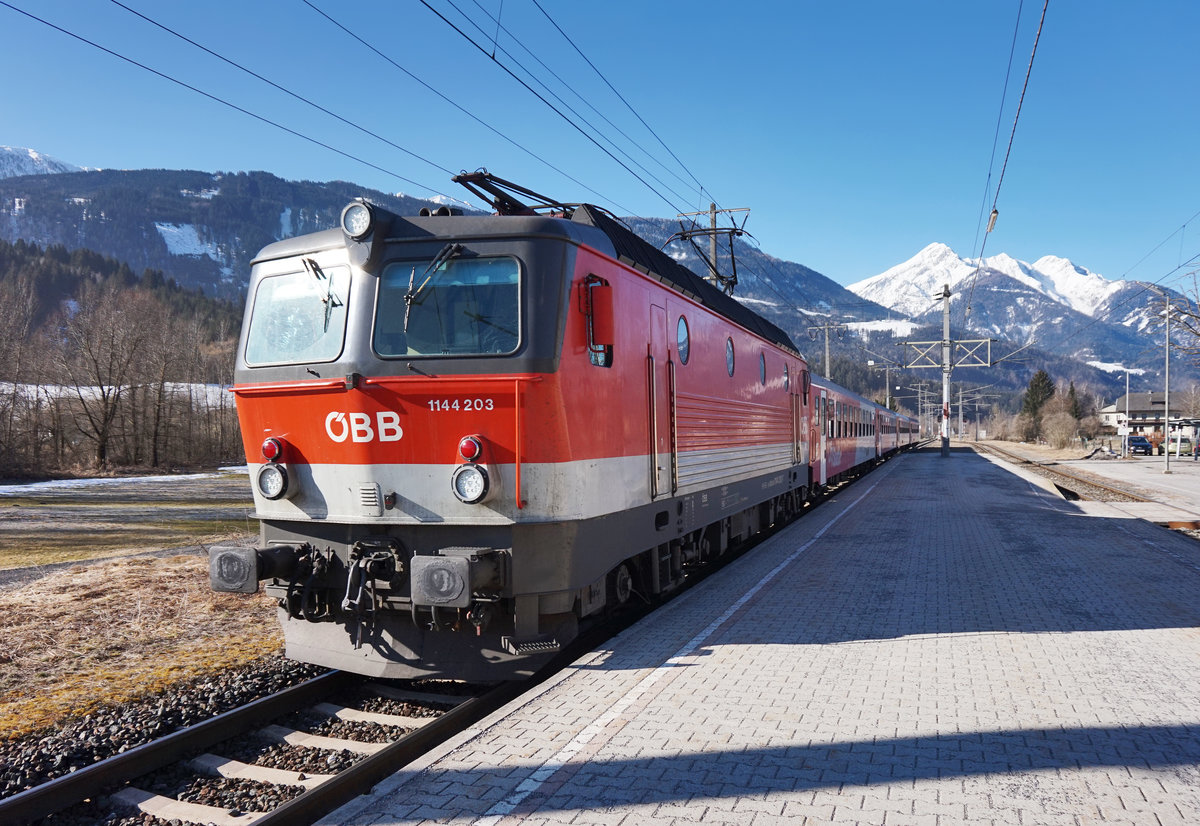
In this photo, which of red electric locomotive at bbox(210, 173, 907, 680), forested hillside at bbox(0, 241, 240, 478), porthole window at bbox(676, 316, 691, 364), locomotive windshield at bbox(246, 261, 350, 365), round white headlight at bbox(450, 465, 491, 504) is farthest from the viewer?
forested hillside at bbox(0, 241, 240, 478)

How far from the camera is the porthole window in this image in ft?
27.0

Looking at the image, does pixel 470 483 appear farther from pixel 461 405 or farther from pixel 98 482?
pixel 98 482

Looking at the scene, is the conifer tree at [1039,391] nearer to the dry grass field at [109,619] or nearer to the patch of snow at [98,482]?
the patch of snow at [98,482]

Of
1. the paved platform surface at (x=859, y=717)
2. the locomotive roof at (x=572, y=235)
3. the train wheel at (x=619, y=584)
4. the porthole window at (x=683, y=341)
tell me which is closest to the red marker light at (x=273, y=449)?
the locomotive roof at (x=572, y=235)

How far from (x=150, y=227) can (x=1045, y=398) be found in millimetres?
197726

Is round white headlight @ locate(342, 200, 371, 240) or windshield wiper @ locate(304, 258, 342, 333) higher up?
round white headlight @ locate(342, 200, 371, 240)

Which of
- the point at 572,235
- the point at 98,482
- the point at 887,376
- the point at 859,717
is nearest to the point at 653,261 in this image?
the point at 572,235

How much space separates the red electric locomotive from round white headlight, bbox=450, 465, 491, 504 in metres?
0.01

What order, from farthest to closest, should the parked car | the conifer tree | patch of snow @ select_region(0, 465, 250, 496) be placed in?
the conifer tree
the parked car
patch of snow @ select_region(0, 465, 250, 496)

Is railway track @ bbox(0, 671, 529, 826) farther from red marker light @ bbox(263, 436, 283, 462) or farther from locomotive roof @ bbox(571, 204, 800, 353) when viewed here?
locomotive roof @ bbox(571, 204, 800, 353)

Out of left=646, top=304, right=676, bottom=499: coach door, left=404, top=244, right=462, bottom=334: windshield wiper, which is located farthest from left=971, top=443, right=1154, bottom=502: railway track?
left=404, top=244, right=462, bottom=334: windshield wiper

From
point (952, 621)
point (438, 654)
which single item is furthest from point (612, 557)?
point (952, 621)

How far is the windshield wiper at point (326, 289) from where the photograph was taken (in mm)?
5986

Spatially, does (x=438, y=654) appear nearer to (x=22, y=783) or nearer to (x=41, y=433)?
(x=22, y=783)
